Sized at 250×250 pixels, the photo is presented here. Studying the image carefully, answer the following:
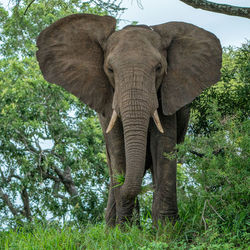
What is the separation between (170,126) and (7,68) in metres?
8.74

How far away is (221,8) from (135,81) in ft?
6.46

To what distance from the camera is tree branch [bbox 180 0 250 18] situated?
7.04 m

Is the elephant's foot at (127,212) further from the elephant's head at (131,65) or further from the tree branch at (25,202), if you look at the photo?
the tree branch at (25,202)

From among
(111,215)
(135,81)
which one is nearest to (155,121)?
(135,81)

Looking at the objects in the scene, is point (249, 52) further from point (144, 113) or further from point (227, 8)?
point (144, 113)

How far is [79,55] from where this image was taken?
7074mm

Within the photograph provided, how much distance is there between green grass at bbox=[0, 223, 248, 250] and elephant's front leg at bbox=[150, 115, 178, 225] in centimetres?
26

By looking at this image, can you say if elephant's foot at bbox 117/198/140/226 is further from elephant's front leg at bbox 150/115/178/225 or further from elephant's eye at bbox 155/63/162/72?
elephant's eye at bbox 155/63/162/72

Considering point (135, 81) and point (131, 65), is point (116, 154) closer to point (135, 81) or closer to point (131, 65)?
point (135, 81)

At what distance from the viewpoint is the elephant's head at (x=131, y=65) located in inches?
236

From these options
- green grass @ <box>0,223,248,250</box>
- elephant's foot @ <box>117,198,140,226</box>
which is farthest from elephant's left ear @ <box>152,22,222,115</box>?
green grass @ <box>0,223,248,250</box>

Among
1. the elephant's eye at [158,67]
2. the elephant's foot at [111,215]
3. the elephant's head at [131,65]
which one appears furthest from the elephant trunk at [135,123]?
the elephant's foot at [111,215]

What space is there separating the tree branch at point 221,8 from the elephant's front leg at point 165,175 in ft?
5.90

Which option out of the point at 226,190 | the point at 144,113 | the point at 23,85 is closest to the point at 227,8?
the point at 144,113
